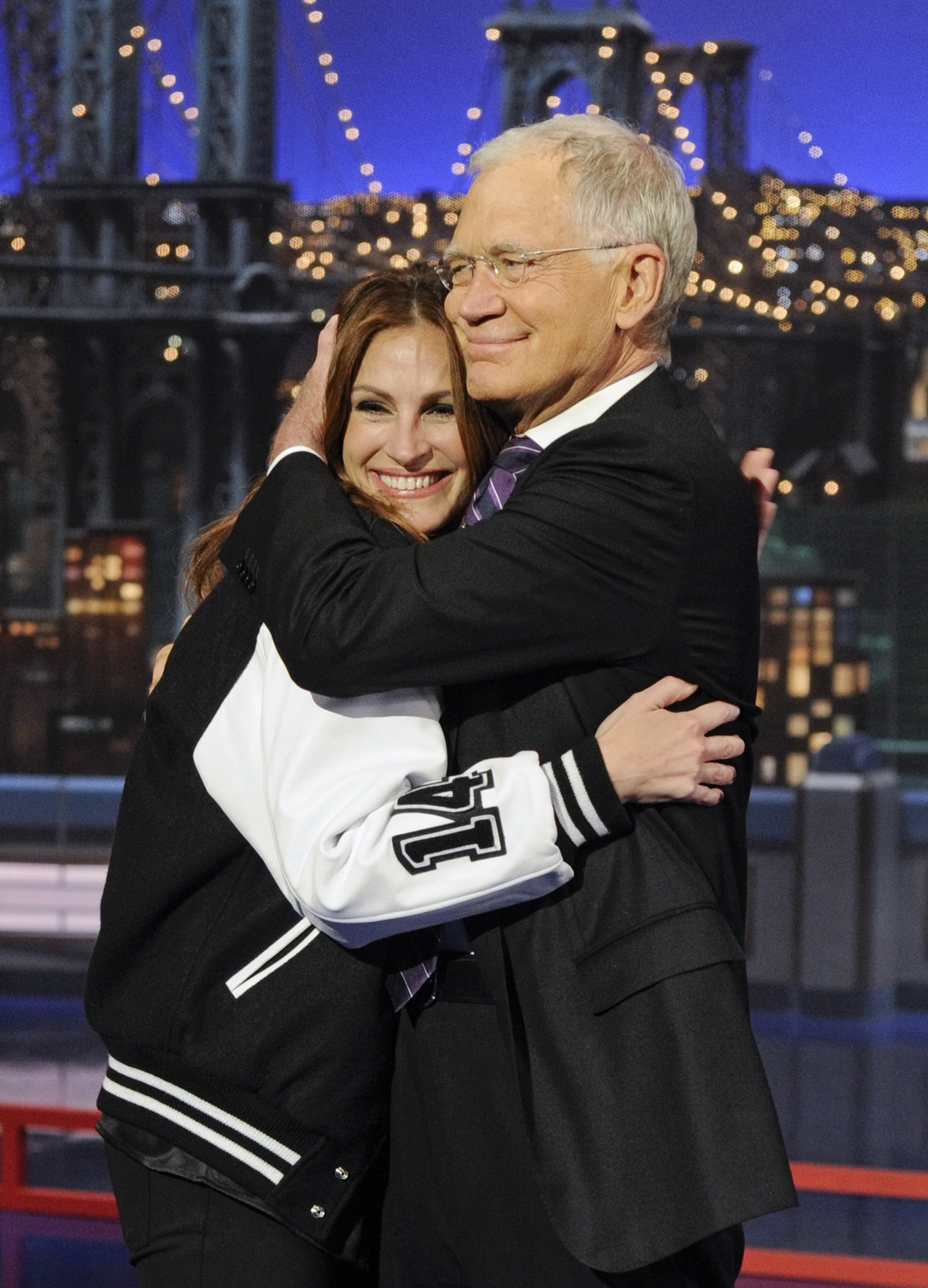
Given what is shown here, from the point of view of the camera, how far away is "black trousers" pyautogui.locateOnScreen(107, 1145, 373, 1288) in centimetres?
117

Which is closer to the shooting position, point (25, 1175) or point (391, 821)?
point (391, 821)

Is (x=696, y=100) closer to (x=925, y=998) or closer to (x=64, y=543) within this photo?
(x=64, y=543)

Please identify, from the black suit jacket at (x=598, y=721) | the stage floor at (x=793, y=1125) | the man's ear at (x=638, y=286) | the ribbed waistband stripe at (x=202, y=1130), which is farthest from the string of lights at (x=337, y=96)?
the ribbed waistband stripe at (x=202, y=1130)

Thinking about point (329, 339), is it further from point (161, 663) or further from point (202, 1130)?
point (202, 1130)

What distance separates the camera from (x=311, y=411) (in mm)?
1296

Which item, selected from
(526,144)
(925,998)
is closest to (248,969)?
(526,144)


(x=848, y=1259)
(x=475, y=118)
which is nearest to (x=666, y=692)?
(x=848, y=1259)

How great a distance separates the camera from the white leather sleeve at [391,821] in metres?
1.06

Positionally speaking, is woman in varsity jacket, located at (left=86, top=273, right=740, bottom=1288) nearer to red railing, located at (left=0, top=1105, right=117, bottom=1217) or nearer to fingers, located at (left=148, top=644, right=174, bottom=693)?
fingers, located at (left=148, top=644, right=174, bottom=693)

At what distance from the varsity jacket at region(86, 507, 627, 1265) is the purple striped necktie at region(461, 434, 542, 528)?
8cm

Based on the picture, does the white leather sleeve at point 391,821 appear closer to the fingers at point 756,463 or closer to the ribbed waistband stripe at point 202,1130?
the ribbed waistband stripe at point 202,1130

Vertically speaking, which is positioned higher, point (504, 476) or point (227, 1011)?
point (504, 476)

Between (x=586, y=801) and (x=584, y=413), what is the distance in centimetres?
31

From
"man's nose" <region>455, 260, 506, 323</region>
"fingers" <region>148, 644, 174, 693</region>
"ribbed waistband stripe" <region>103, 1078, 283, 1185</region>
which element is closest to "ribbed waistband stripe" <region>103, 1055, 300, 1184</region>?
"ribbed waistband stripe" <region>103, 1078, 283, 1185</region>
